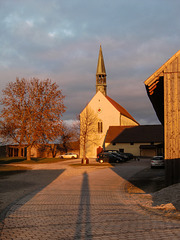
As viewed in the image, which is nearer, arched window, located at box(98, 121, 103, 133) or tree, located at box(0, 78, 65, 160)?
tree, located at box(0, 78, 65, 160)

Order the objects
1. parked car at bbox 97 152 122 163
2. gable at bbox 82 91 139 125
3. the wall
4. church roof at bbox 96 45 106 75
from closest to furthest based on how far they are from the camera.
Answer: parked car at bbox 97 152 122 163
the wall
gable at bbox 82 91 139 125
church roof at bbox 96 45 106 75

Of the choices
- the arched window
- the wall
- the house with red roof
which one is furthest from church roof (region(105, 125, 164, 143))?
the arched window

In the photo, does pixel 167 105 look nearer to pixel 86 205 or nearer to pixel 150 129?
pixel 86 205

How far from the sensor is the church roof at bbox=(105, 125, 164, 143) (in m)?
55.8

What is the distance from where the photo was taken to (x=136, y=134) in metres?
58.0

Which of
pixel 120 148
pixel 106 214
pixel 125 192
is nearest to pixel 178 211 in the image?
pixel 106 214

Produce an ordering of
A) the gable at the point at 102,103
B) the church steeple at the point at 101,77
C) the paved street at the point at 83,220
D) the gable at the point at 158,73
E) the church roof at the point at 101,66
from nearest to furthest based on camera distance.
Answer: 1. the paved street at the point at 83,220
2. the gable at the point at 158,73
3. the gable at the point at 102,103
4. the church steeple at the point at 101,77
5. the church roof at the point at 101,66

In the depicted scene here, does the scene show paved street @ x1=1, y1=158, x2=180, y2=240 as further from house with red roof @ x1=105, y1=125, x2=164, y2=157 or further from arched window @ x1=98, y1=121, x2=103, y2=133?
arched window @ x1=98, y1=121, x2=103, y2=133

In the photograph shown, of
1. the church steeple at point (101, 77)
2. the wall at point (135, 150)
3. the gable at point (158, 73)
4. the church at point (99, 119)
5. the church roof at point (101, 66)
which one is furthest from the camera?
the church roof at point (101, 66)

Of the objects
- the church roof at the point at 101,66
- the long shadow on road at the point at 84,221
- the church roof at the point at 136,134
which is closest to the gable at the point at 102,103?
the church roof at the point at 136,134

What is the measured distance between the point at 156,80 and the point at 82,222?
8.57 m

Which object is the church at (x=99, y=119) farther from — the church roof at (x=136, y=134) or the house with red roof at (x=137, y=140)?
the house with red roof at (x=137, y=140)

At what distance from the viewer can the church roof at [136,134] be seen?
5584 cm

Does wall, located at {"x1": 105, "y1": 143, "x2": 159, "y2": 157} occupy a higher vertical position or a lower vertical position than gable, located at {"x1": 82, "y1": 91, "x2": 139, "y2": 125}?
lower
